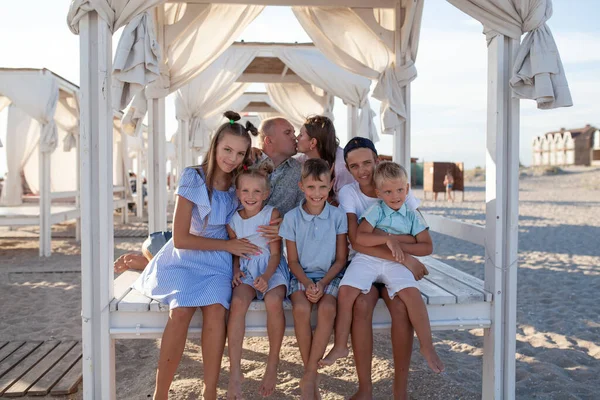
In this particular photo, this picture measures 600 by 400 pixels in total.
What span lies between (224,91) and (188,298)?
6166mm

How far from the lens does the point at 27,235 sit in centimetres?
1078

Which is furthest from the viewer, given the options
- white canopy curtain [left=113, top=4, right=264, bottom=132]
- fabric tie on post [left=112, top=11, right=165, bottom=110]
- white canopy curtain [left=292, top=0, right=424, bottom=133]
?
white canopy curtain [left=113, top=4, right=264, bottom=132]

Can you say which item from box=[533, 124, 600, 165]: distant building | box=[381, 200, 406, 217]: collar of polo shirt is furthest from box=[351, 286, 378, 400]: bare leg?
box=[533, 124, 600, 165]: distant building

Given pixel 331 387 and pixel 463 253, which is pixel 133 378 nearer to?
pixel 331 387

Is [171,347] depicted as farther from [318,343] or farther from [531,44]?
[531,44]

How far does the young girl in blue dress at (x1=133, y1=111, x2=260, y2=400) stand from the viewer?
8.39 ft

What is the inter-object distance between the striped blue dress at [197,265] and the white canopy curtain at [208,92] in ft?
15.5

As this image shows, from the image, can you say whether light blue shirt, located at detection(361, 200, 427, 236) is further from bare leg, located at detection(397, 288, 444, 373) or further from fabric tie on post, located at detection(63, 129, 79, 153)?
fabric tie on post, located at detection(63, 129, 79, 153)

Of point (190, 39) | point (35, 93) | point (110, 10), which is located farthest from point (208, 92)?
point (110, 10)

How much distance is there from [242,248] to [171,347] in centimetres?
63

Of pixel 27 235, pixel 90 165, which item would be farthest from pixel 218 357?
pixel 27 235

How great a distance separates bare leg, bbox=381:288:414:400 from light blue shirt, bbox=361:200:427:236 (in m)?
0.41

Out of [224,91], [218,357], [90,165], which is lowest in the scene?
[218,357]

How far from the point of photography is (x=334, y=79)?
24.2ft
